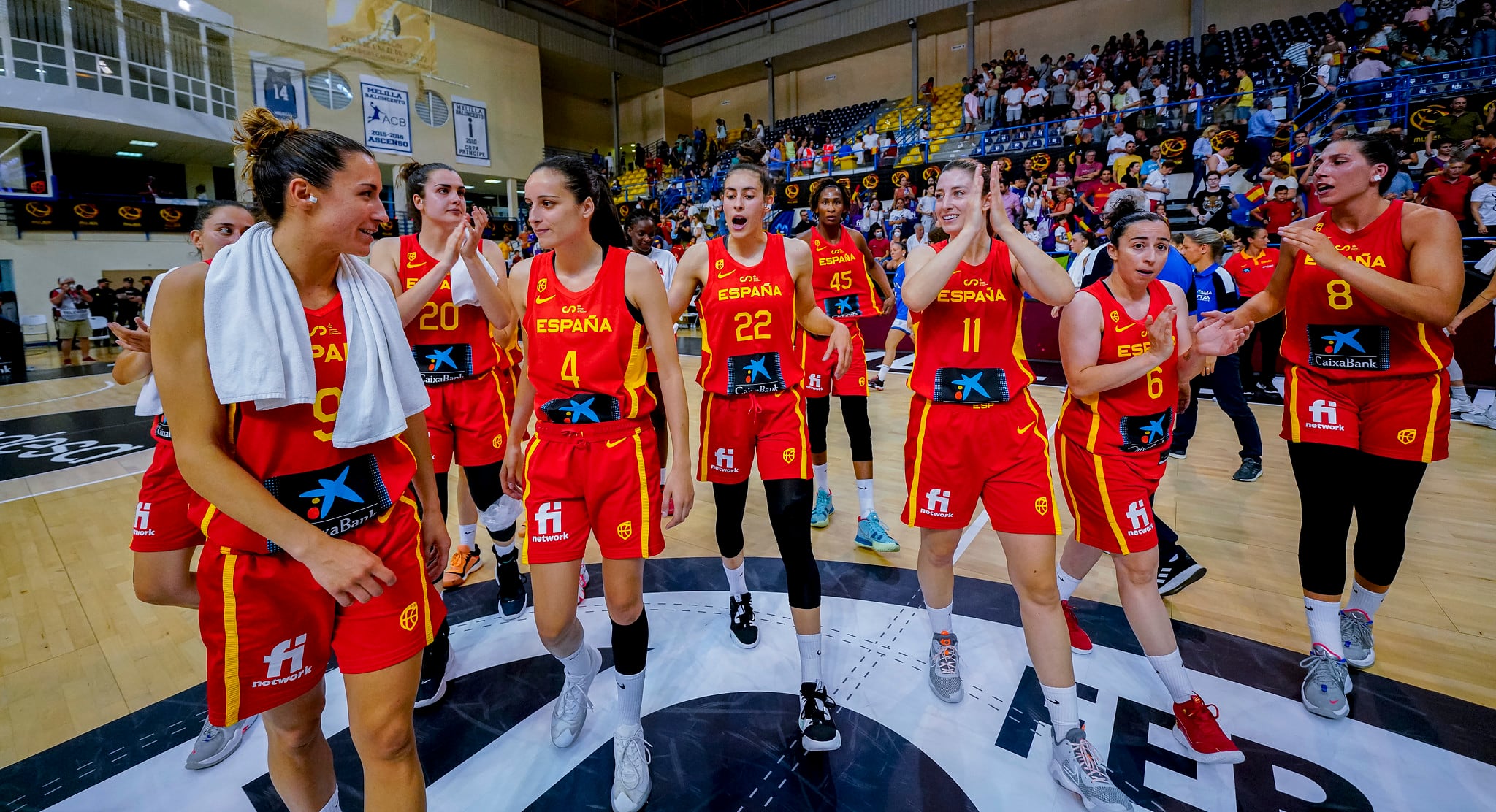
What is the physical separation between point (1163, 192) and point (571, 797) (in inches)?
514

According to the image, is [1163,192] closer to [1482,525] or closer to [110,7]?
[1482,525]

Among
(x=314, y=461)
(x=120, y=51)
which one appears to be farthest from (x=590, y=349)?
(x=120, y=51)

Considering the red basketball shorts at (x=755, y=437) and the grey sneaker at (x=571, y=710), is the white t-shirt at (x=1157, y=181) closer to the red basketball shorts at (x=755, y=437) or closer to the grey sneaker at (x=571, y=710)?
the red basketball shorts at (x=755, y=437)

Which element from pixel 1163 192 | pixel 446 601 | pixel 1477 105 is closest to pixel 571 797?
pixel 446 601

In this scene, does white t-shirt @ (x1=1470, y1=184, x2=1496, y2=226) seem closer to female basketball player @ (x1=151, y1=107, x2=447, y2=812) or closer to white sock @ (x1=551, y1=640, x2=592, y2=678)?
white sock @ (x1=551, y1=640, x2=592, y2=678)

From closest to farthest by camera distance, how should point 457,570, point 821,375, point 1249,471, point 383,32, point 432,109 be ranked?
point 457,570
point 821,375
point 1249,471
point 383,32
point 432,109

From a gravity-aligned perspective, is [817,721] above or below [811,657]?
below

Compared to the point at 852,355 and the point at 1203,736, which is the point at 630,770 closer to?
the point at 1203,736

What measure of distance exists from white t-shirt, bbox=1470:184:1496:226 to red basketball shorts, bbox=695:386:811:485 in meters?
10.1

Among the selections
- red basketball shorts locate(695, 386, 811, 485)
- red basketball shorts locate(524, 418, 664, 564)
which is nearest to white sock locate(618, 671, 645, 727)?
red basketball shorts locate(524, 418, 664, 564)

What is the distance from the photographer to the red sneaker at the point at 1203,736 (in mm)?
2322

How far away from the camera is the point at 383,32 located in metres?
17.2

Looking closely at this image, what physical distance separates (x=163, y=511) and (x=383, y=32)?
1927 centimetres

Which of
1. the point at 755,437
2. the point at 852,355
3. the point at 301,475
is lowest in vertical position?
the point at 755,437
